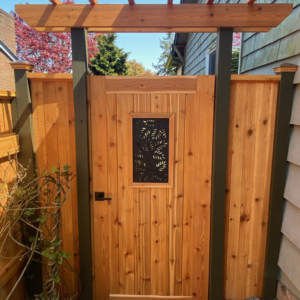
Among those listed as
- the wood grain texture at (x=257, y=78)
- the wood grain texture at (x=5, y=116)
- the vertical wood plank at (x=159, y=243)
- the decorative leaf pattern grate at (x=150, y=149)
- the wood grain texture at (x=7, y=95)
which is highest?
the wood grain texture at (x=257, y=78)

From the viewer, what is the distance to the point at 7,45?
39.4ft

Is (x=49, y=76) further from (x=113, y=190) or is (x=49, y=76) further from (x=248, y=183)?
(x=248, y=183)

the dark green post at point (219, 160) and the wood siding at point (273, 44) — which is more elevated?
the wood siding at point (273, 44)

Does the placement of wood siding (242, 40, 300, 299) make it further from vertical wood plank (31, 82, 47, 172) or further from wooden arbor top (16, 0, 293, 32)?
vertical wood plank (31, 82, 47, 172)

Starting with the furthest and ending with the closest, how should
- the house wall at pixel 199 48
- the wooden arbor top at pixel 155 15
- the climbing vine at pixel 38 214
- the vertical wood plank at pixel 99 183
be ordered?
the house wall at pixel 199 48, the vertical wood plank at pixel 99 183, the climbing vine at pixel 38 214, the wooden arbor top at pixel 155 15

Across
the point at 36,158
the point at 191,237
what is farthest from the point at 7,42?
the point at 191,237

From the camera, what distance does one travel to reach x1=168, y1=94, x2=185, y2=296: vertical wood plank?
2008 millimetres

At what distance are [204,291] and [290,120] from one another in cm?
165

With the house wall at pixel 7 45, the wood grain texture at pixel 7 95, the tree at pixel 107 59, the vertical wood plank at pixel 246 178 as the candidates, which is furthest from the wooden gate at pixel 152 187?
the tree at pixel 107 59

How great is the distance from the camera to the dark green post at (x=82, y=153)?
1938mm

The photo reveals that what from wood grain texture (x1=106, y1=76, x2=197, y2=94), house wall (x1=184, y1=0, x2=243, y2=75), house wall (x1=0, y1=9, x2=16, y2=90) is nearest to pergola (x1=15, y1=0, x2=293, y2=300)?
wood grain texture (x1=106, y1=76, x2=197, y2=94)

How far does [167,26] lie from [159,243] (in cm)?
179

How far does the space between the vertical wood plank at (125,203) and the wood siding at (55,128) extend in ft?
1.31

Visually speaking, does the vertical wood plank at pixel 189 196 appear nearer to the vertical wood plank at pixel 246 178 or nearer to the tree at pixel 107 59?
the vertical wood plank at pixel 246 178
